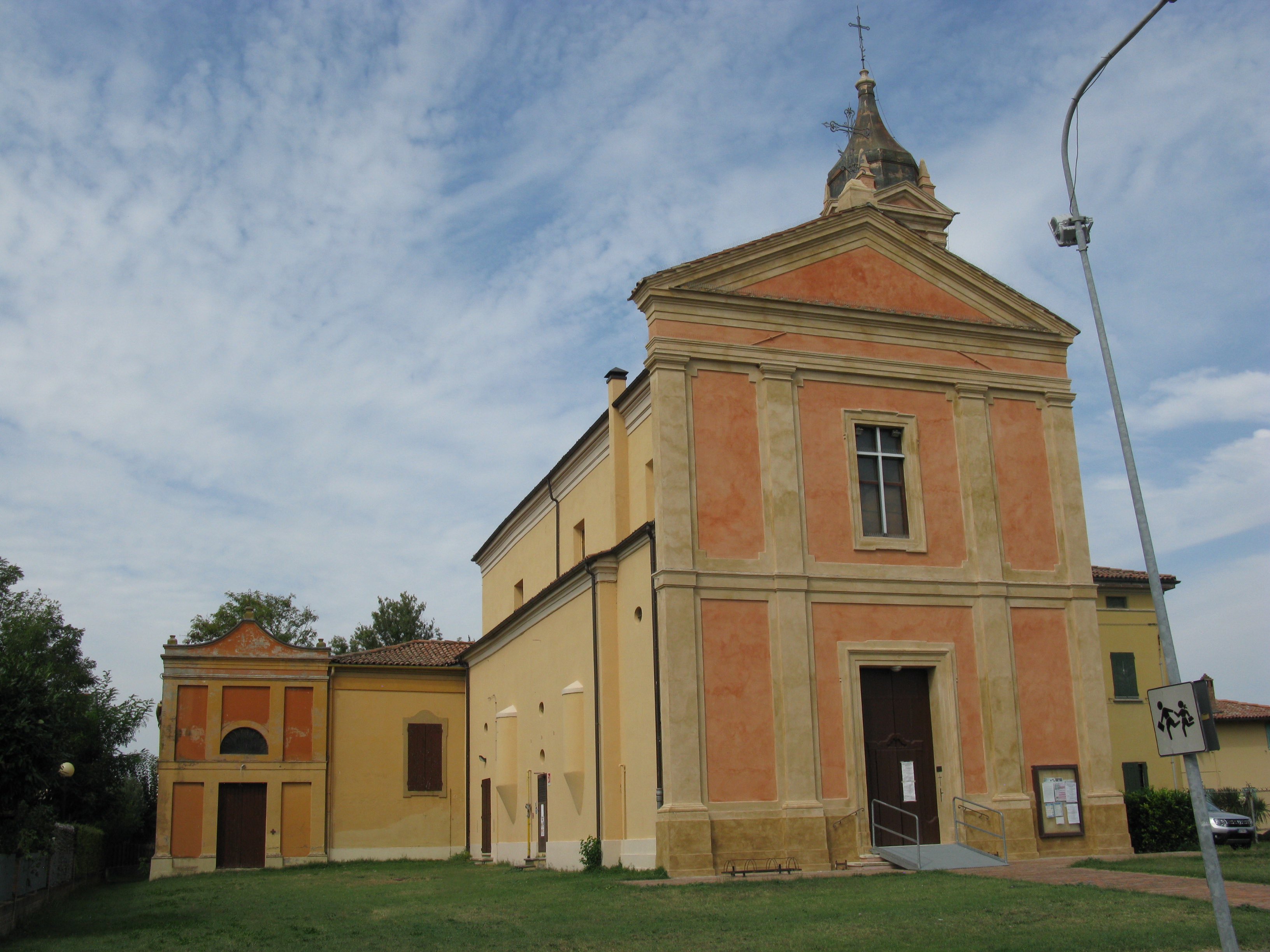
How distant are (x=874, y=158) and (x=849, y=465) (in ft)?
37.4

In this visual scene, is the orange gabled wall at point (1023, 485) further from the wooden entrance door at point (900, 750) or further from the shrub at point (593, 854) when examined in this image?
the shrub at point (593, 854)

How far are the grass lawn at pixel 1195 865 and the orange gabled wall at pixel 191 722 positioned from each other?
74.1ft

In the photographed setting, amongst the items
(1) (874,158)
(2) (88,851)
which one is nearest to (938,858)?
(1) (874,158)

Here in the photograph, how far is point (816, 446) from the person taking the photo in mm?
20062

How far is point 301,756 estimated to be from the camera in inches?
1222

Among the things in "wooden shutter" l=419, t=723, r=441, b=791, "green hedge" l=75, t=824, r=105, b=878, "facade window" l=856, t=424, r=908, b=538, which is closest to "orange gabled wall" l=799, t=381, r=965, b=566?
"facade window" l=856, t=424, r=908, b=538

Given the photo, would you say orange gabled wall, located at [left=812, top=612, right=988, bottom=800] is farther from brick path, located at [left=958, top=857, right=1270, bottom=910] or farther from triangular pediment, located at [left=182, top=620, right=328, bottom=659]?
triangular pediment, located at [left=182, top=620, right=328, bottom=659]

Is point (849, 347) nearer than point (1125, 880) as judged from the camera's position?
No

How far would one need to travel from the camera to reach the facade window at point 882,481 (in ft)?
66.7

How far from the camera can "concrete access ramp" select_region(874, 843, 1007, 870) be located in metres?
17.5

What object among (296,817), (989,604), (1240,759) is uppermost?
(989,604)

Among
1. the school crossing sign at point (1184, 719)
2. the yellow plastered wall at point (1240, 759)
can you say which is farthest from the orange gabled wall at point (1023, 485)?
the yellow plastered wall at point (1240, 759)

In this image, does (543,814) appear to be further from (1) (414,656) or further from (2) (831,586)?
(1) (414,656)

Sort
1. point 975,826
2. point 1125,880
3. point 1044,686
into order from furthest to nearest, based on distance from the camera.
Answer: point 1044,686, point 975,826, point 1125,880
